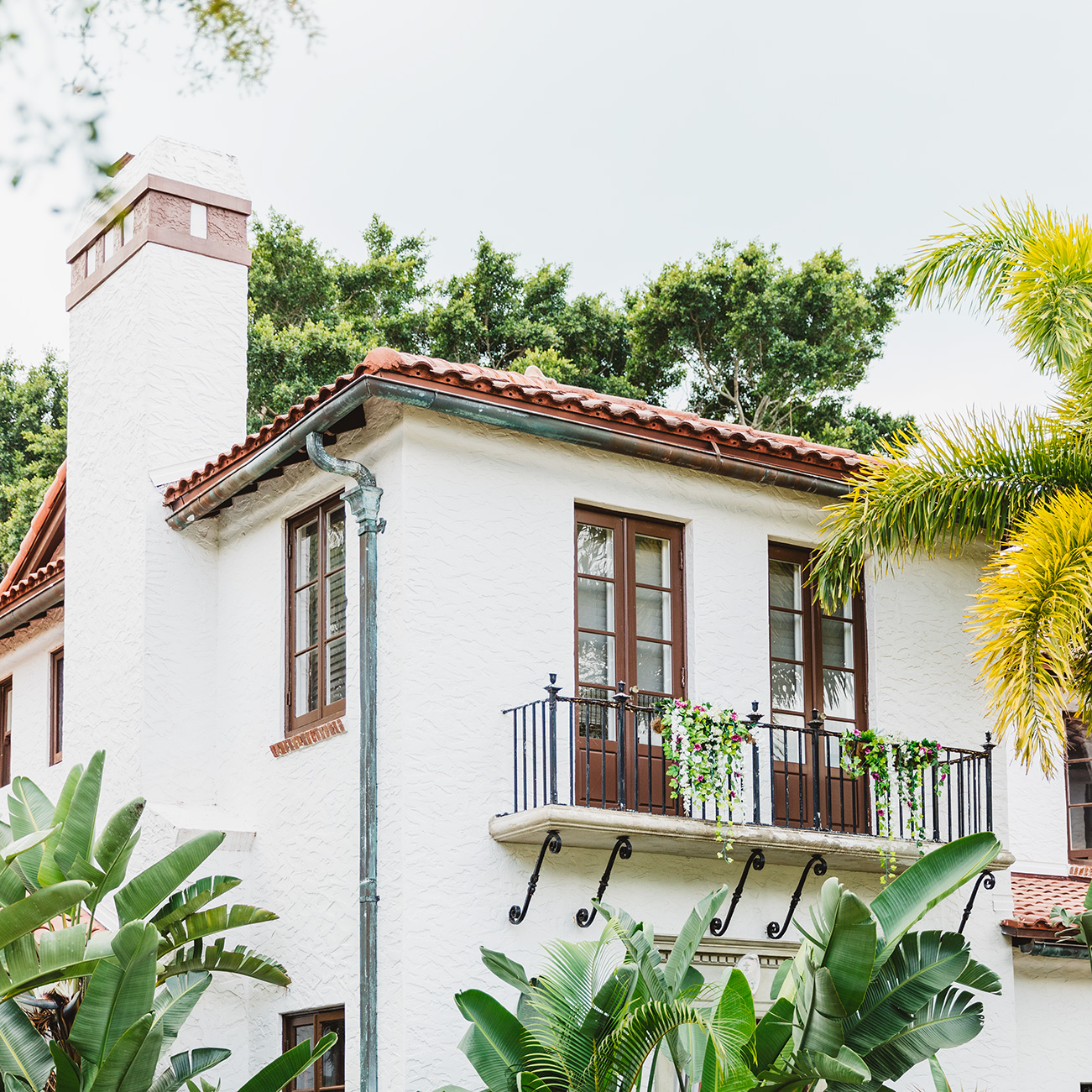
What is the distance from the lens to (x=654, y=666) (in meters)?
10.9

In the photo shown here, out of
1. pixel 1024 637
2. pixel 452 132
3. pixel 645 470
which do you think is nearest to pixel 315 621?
pixel 645 470

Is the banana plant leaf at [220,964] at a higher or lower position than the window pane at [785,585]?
lower

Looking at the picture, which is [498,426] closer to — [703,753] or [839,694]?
[703,753]

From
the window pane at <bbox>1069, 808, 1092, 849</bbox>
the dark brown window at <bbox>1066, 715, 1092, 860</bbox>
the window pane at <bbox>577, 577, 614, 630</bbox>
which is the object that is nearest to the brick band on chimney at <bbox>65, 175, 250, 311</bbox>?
the window pane at <bbox>577, 577, 614, 630</bbox>

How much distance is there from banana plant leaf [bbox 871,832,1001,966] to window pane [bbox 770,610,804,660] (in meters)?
3.27

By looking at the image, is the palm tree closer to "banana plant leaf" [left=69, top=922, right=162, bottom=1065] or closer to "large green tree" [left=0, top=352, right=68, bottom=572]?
"banana plant leaf" [left=69, top=922, right=162, bottom=1065]

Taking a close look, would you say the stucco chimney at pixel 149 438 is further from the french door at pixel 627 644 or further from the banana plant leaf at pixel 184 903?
the french door at pixel 627 644

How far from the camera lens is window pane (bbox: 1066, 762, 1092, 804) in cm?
1538

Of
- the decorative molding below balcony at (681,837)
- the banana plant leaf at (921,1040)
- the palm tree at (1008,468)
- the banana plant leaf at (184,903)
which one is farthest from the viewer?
the palm tree at (1008,468)

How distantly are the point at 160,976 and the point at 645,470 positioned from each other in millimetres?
4784

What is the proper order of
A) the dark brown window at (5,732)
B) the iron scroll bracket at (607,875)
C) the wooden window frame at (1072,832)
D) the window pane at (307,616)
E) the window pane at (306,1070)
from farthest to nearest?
1. the dark brown window at (5,732)
2. the wooden window frame at (1072,832)
3. the window pane at (307,616)
4. the window pane at (306,1070)
5. the iron scroll bracket at (607,875)

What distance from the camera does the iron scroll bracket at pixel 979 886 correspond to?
11.2m

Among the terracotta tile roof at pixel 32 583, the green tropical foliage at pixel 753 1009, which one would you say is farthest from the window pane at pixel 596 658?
the terracotta tile roof at pixel 32 583

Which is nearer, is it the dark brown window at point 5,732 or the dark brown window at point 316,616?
the dark brown window at point 316,616
